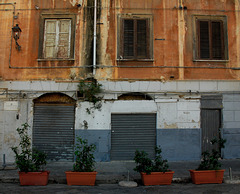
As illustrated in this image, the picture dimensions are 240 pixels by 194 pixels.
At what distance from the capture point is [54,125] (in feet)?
35.5

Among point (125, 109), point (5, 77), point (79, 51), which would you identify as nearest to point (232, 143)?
point (125, 109)

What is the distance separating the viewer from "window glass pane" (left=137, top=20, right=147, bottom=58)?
36.2 ft

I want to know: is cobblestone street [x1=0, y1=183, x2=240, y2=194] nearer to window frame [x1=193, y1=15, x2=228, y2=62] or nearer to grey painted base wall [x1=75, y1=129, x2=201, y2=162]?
grey painted base wall [x1=75, y1=129, x2=201, y2=162]

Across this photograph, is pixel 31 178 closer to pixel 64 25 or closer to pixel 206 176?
pixel 206 176

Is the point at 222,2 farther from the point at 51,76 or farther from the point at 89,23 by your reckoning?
the point at 51,76

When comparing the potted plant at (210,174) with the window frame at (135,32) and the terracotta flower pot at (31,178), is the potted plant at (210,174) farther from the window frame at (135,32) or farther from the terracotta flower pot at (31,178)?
the window frame at (135,32)

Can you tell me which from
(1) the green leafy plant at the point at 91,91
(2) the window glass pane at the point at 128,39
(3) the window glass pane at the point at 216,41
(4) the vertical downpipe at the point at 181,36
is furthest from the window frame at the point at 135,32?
(3) the window glass pane at the point at 216,41

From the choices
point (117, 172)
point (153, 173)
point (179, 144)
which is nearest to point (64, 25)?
point (117, 172)

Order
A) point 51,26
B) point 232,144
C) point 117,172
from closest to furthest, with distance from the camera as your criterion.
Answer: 1. point 117,172
2. point 232,144
3. point 51,26

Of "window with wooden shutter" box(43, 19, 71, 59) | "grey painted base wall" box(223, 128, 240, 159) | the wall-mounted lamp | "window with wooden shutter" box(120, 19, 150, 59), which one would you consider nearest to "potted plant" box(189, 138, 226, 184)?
"grey painted base wall" box(223, 128, 240, 159)

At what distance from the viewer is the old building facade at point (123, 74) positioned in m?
10.7

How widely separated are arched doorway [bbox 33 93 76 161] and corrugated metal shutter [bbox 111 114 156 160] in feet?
5.90

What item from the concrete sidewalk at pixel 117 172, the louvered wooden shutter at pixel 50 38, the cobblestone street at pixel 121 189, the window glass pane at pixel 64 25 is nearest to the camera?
the cobblestone street at pixel 121 189

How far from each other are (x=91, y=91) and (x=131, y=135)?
2.46m
